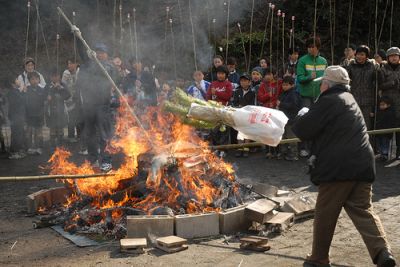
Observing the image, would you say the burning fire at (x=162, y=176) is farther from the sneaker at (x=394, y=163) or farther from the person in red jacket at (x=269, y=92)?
the sneaker at (x=394, y=163)

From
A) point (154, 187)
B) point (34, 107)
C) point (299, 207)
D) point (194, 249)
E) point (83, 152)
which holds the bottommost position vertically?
point (194, 249)

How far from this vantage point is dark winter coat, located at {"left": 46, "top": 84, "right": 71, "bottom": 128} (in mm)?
14250

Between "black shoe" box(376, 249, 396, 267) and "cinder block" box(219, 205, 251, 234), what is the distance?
2122 mm

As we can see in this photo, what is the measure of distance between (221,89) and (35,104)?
15.9ft

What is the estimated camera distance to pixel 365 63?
11.1 metres

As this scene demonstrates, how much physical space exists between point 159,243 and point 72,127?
31.4 feet

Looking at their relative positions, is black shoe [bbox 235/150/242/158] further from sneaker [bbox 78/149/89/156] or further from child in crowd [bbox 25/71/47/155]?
child in crowd [bbox 25/71/47/155]

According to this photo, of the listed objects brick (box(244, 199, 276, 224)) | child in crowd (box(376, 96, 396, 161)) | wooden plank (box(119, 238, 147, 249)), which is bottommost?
→ wooden plank (box(119, 238, 147, 249))

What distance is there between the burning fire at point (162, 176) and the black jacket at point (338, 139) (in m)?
2.17

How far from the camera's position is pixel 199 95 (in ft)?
41.0

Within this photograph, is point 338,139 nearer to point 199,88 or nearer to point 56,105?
point 199,88

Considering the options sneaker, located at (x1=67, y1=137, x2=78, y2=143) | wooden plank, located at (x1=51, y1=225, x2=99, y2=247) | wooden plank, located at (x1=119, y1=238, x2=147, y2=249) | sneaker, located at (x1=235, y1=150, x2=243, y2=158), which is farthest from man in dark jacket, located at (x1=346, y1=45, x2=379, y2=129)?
sneaker, located at (x1=67, y1=137, x2=78, y2=143)

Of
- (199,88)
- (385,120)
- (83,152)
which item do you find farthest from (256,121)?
(83,152)

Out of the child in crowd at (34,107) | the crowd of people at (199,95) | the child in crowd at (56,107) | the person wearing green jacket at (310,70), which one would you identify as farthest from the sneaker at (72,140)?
the person wearing green jacket at (310,70)
